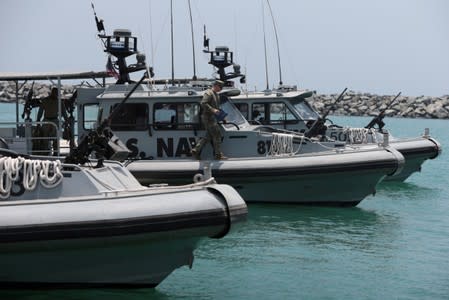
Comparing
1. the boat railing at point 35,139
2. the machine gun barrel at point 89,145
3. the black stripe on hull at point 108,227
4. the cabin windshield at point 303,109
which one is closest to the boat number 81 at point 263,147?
the cabin windshield at point 303,109

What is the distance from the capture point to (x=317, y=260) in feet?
34.7

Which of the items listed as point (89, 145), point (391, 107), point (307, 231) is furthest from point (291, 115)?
point (391, 107)

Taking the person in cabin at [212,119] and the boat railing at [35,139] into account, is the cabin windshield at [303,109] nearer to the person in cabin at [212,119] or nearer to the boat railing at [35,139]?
the person in cabin at [212,119]

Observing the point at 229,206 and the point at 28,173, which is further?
the point at 229,206

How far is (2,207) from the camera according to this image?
26.1 feet

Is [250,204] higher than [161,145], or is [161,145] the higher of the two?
[161,145]

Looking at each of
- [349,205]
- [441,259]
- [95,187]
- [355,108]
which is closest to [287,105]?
[349,205]

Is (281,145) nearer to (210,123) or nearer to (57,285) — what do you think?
(210,123)

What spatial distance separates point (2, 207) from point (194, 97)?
6.28 meters

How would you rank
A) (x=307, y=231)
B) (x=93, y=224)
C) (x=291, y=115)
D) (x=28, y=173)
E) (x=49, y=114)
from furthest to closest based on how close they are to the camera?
(x=291, y=115), (x=49, y=114), (x=307, y=231), (x=28, y=173), (x=93, y=224)

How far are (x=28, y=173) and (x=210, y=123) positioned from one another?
5464 millimetres

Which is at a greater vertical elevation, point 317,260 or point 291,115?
point 291,115

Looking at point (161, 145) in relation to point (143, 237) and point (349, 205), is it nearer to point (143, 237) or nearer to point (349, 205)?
point (349, 205)

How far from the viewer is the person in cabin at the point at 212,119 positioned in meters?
13.4
